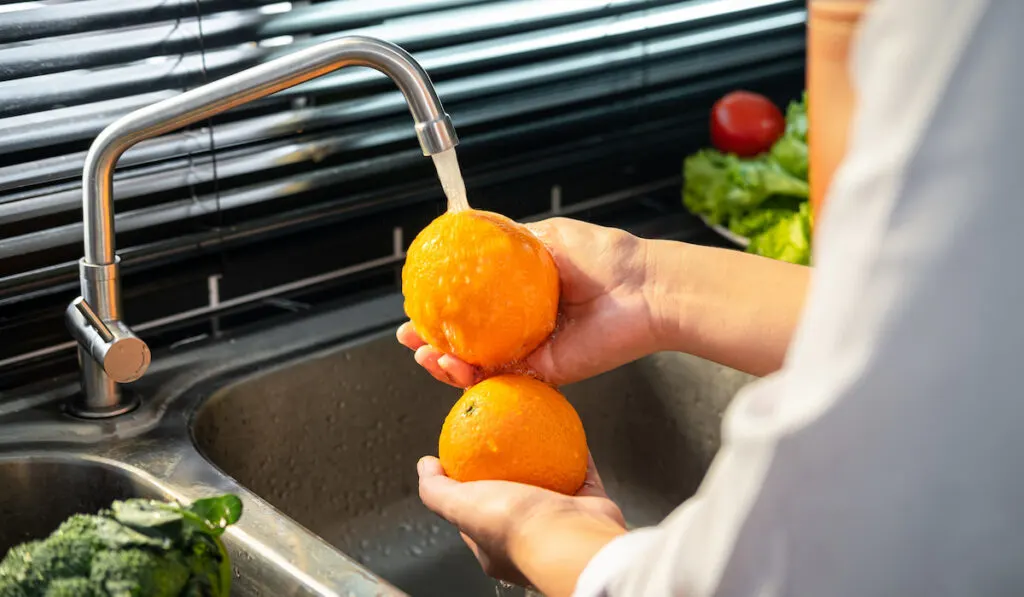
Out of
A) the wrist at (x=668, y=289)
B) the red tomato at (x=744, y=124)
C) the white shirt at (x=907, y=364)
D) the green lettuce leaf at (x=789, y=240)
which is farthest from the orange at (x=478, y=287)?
the red tomato at (x=744, y=124)

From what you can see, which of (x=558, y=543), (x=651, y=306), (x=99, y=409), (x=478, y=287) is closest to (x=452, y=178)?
(x=478, y=287)

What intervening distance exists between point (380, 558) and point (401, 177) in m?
0.49

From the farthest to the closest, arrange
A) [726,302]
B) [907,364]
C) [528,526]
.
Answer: [726,302], [528,526], [907,364]

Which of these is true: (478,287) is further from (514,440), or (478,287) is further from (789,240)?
(789,240)

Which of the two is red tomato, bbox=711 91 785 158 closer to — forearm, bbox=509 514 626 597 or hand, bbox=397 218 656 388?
hand, bbox=397 218 656 388

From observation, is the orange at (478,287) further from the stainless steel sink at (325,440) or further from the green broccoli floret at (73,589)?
the green broccoli floret at (73,589)

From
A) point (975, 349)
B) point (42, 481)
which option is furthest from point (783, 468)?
point (42, 481)

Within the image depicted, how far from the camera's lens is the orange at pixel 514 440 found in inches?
33.9

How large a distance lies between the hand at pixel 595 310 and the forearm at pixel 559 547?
0.28 m

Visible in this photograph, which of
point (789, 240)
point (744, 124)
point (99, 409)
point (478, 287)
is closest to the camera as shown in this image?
point (478, 287)

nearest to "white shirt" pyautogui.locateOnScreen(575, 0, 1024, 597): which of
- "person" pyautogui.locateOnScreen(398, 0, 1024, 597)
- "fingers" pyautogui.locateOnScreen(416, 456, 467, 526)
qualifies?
"person" pyautogui.locateOnScreen(398, 0, 1024, 597)

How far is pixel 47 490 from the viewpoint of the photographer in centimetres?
105

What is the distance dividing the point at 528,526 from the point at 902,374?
0.37 meters

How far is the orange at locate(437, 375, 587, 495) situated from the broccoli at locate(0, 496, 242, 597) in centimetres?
22
